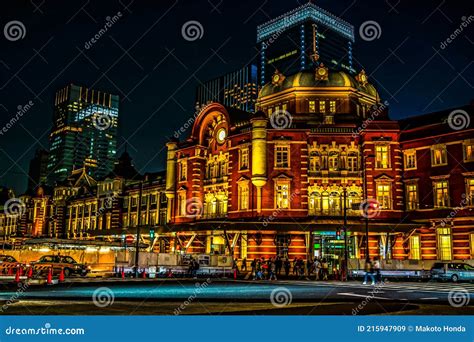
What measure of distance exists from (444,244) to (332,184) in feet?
32.5

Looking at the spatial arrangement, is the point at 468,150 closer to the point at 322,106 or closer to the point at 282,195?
the point at 282,195

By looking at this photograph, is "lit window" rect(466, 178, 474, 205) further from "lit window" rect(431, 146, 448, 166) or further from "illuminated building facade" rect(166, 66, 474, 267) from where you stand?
"lit window" rect(431, 146, 448, 166)

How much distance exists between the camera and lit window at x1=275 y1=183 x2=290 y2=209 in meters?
42.6

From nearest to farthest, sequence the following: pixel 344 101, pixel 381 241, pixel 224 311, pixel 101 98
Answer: pixel 224 311 < pixel 381 241 < pixel 344 101 < pixel 101 98

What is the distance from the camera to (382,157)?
4253cm

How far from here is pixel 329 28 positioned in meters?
148

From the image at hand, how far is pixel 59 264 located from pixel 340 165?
77.4 feet

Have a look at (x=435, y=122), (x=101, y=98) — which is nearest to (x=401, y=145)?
(x=435, y=122)

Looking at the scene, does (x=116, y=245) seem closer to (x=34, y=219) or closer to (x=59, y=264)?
(x=59, y=264)

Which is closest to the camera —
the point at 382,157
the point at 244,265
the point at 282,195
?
the point at 244,265
